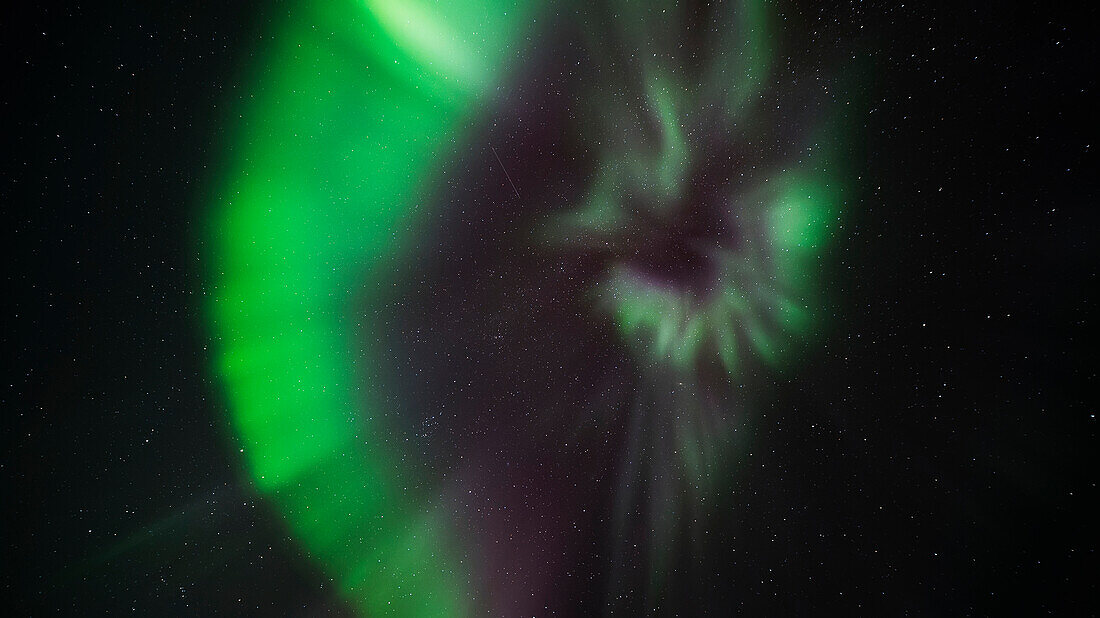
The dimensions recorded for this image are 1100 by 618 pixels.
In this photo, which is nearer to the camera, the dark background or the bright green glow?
the dark background

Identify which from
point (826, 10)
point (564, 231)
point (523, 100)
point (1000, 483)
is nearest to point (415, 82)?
point (523, 100)

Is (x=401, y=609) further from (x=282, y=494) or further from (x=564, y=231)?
(x=564, y=231)

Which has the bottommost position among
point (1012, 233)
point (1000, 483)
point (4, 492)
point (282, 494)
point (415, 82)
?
point (4, 492)

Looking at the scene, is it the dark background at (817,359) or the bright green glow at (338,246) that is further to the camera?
the bright green glow at (338,246)
